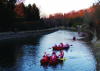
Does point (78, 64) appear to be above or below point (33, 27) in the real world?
below

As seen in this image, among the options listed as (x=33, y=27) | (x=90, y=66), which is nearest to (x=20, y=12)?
(x=33, y=27)

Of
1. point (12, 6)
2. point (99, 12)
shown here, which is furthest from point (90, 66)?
point (12, 6)

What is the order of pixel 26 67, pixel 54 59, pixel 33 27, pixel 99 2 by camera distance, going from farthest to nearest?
1. pixel 33 27
2. pixel 99 2
3. pixel 54 59
4. pixel 26 67

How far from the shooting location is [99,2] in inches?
1334

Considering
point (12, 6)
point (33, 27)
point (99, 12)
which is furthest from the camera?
point (33, 27)

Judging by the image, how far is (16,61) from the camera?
21281 mm

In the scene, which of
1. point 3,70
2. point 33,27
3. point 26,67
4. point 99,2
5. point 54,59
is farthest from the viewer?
point 33,27

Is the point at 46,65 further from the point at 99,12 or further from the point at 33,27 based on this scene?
the point at 33,27

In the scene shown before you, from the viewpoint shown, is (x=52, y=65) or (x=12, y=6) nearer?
(x=52, y=65)

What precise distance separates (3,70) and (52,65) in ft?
19.0

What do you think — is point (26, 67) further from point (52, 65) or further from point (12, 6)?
point (12, 6)

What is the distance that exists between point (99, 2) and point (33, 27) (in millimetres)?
42111

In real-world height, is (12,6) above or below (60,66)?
above

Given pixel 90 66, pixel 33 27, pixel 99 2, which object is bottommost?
pixel 90 66
